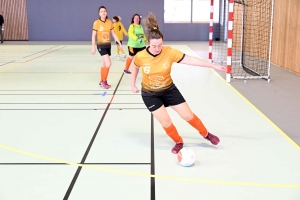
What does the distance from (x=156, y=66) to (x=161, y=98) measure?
0.39 metres

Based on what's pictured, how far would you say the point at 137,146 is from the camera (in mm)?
4359

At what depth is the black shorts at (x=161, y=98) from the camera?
4043mm

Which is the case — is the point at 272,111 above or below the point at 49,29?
below

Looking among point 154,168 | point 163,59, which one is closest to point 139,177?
point 154,168

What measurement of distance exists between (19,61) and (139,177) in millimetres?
10661

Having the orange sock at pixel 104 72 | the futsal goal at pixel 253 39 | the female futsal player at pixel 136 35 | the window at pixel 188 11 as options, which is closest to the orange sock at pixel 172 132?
the orange sock at pixel 104 72

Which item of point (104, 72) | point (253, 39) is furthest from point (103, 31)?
point (253, 39)

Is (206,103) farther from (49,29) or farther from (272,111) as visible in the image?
(49,29)

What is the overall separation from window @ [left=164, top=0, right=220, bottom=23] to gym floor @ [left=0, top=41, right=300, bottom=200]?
17105mm

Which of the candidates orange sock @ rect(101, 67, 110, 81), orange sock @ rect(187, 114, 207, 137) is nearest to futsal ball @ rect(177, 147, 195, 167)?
orange sock @ rect(187, 114, 207, 137)

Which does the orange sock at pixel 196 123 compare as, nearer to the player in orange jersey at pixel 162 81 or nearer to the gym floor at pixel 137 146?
the player in orange jersey at pixel 162 81

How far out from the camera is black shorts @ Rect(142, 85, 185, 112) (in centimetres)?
404

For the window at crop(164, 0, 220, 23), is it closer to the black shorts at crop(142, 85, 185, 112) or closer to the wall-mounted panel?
the wall-mounted panel

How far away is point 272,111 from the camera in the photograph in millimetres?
6023
